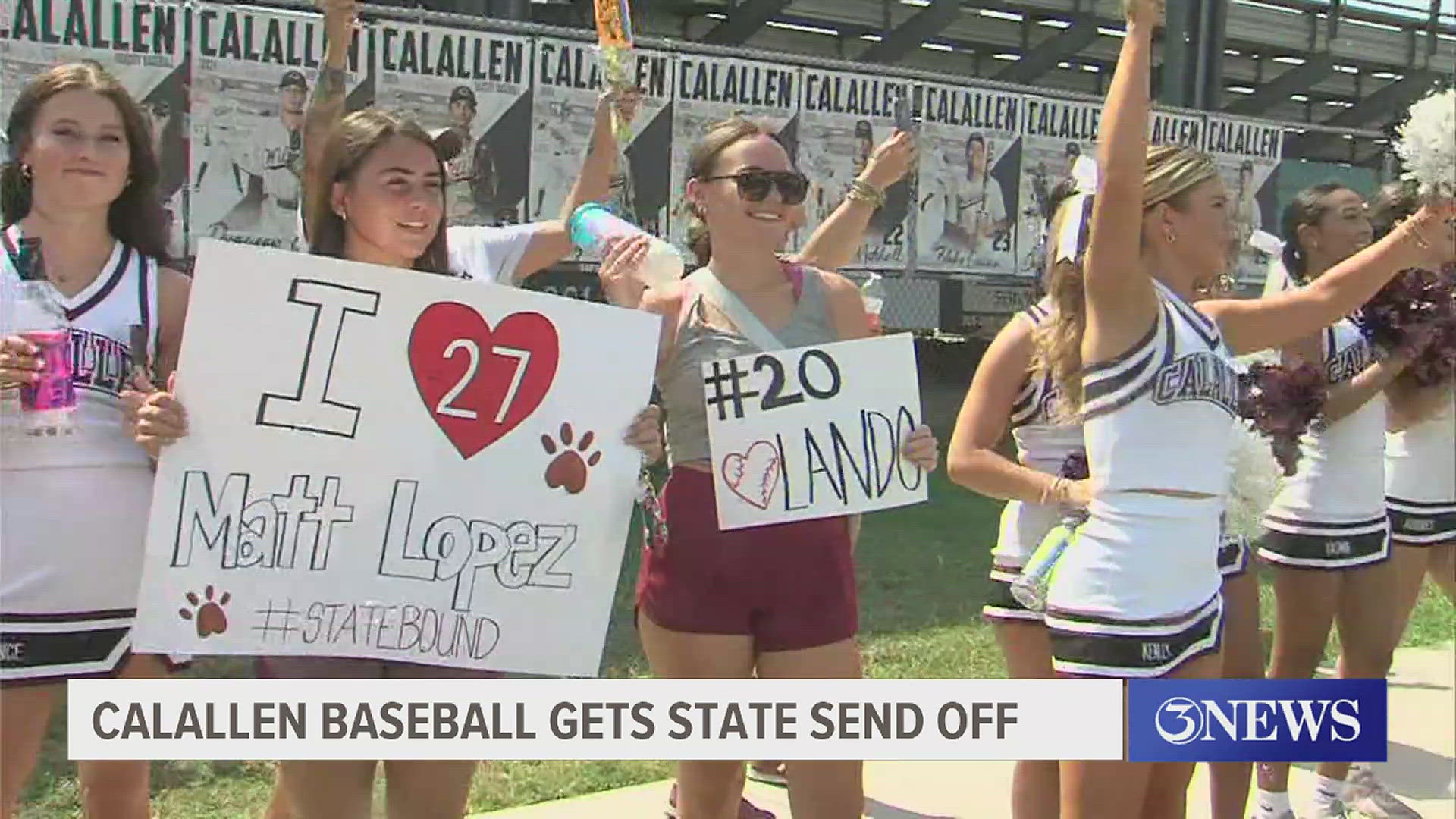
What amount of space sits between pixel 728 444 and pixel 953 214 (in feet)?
24.8

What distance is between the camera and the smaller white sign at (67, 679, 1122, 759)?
265 cm

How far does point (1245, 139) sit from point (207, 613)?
33.7 feet

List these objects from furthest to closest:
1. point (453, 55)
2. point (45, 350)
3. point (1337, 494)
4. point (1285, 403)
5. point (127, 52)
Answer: point (453, 55), point (127, 52), point (1337, 494), point (1285, 403), point (45, 350)

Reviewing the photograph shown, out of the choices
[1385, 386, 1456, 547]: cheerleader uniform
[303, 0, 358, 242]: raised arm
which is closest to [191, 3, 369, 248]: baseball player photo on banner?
[303, 0, 358, 242]: raised arm

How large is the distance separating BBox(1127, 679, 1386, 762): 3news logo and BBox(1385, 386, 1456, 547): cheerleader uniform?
1215 millimetres

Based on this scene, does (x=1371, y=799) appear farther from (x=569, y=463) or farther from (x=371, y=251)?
(x=371, y=251)

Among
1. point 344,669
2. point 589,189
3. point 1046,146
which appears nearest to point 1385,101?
point 1046,146

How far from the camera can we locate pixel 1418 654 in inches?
250

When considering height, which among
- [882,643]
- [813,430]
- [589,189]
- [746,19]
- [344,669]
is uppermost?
[746,19]

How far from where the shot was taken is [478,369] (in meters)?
2.81

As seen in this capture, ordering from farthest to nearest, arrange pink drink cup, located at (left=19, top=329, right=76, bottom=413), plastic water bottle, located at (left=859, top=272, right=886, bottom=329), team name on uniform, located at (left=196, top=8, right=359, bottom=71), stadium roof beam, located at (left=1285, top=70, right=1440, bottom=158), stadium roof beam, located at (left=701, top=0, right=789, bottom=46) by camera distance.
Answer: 1. stadium roof beam, located at (left=1285, top=70, right=1440, bottom=158)
2. stadium roof beam, located at (left=701, top=0, right=789, bottom=46)
3. team name on uniform, located at (left=196, top=8, right=359, bottom=71)
4. plastic water bottle, located at (left=859, top=272, right=886, bottom=329)
5. pink drink cup, located at (left=19, top=329, right=76, bottom=413)

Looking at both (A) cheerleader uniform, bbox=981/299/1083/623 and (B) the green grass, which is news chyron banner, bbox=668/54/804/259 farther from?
(A) cheerleader uniform, bbox=981/299/1083/623

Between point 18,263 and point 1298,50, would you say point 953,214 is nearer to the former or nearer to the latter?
point 18,263

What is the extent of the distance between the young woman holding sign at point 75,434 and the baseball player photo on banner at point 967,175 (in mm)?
7473
